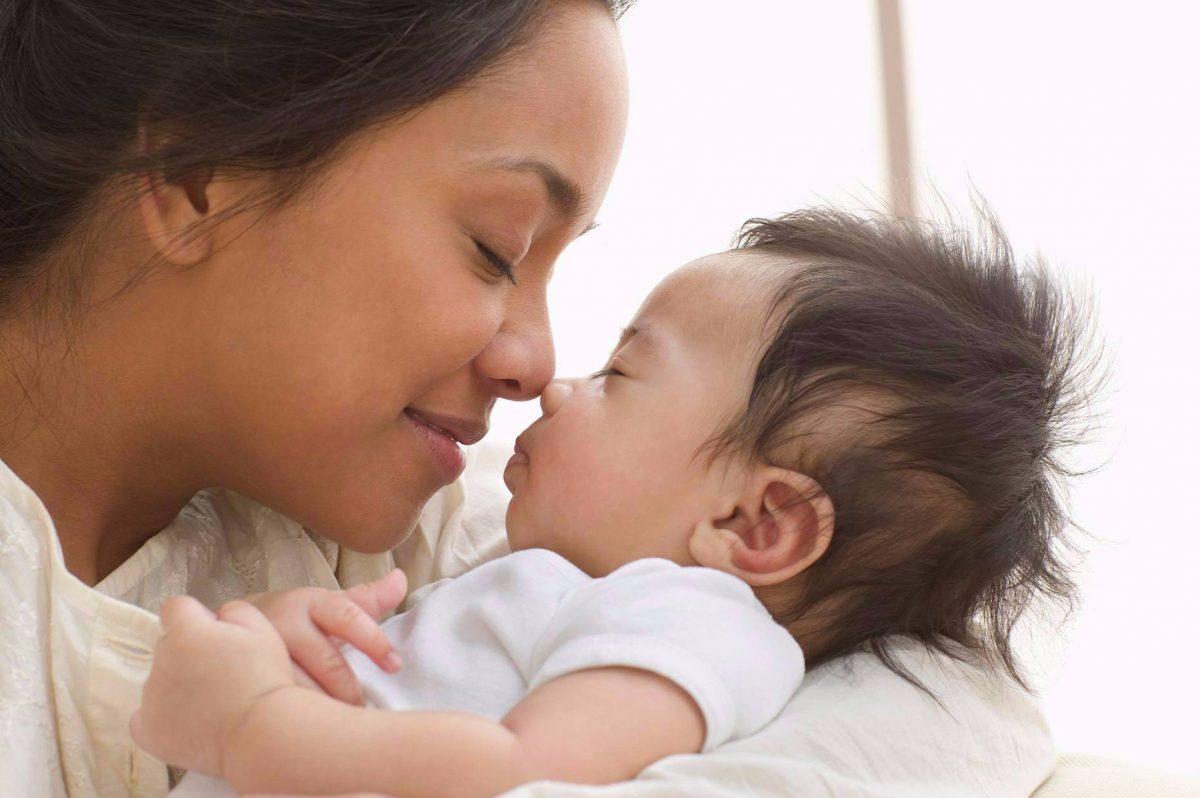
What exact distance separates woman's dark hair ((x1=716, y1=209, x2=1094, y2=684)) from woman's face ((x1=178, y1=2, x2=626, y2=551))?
244mm

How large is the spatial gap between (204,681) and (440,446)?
447 millimetres

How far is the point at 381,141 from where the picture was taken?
1181 millimetres

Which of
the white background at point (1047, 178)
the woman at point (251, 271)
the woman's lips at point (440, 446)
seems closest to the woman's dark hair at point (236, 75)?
the woman at point (251, 271)

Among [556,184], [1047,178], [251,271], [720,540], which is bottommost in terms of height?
[720,540]

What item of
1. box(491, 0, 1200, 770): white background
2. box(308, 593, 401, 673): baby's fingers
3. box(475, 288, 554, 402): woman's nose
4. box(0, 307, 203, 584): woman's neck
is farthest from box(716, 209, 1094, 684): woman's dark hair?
box(491, 0, 1200, 770): white background

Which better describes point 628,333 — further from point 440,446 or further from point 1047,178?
point 1047,178

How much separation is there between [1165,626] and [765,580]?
181 centimetres

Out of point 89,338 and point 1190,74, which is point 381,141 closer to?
point 89,338

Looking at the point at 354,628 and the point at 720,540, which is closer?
the point at 354,628

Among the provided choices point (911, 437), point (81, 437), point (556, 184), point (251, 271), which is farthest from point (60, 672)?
point (911, 437)

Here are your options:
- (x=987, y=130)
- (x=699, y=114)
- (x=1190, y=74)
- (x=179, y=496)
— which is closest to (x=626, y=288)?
(x=699, y=114)

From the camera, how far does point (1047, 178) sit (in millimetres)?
2785

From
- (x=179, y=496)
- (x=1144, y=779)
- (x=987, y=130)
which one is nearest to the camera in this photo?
(x=1144, y=779)

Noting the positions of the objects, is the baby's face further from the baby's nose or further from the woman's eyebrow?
the woman's eyebrow
